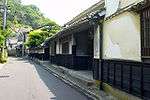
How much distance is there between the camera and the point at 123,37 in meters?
12.3

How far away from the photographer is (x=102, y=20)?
1537 cm

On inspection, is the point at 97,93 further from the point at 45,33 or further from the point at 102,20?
the point at 45,33

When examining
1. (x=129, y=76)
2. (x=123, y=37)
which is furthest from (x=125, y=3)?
(x=129, y=76)

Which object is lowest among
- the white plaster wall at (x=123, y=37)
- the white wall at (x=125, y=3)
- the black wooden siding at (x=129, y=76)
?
the black wooden siding at (x=129, y=76)

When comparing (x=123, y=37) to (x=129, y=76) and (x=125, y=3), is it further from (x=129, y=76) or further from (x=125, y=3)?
(x=129, y=76)

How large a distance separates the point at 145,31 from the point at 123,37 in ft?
7.13

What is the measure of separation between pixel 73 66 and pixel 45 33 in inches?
1588

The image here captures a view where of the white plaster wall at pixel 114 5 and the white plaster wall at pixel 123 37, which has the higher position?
the white plaster wall at pixel 114 5

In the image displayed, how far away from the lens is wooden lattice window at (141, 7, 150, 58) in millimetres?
9953

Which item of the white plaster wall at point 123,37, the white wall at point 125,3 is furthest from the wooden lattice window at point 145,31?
the white wall at point 125,3

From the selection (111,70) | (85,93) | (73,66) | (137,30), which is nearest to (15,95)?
(85,93)

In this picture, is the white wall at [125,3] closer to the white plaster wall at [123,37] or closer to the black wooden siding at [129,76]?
the white plaster wall at [123,37]

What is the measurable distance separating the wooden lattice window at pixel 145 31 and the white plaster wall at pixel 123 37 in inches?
14.4

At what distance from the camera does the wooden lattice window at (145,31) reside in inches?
392
